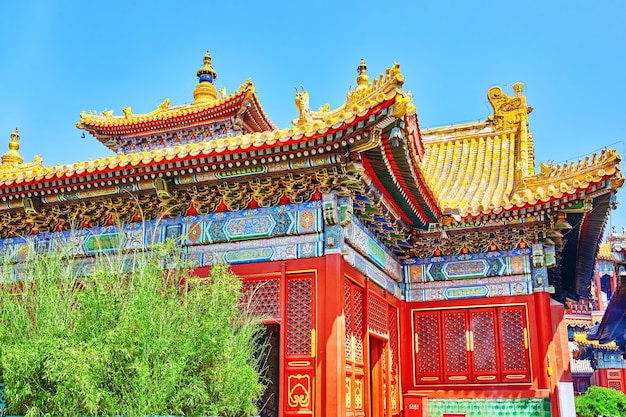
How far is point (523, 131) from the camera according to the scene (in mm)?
15281

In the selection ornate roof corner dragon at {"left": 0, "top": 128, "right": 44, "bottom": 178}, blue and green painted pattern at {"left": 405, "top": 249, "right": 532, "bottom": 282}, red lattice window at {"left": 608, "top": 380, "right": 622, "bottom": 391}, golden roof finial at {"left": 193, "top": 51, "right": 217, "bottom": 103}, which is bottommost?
red lattice window at {"left": 608, "top": 380, "right": 622, "bottom": 391}

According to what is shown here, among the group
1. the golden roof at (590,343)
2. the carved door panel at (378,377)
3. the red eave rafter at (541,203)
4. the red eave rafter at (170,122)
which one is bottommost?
the carved door panel at (378,377)

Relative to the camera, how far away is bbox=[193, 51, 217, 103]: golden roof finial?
1677 cm

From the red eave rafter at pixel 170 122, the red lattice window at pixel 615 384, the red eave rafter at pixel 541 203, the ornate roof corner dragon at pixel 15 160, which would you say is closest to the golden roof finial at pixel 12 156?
the ornate roof corner dragon at pixel 15 160

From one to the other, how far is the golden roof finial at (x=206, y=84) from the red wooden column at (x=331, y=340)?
29.1 feet

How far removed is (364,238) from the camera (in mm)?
10398

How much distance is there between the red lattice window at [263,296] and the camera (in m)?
9.27

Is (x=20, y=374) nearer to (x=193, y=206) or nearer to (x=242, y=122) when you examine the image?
(x=193, y=206)

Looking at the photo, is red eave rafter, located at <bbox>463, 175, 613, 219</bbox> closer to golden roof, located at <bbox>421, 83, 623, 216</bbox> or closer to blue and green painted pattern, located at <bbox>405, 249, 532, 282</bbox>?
golden roof, located at <bbox>421, 83, 623, 216</bbox>

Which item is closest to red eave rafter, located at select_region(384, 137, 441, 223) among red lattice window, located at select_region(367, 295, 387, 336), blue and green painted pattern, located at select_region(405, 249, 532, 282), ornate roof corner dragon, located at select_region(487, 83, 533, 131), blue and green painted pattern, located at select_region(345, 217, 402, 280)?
blue and green painted pattern, located at select_region(345, 217, 402, 280)

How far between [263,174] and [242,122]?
708 centimetres

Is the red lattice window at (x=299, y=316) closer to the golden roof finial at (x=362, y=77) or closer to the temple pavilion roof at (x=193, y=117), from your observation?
the golden roof finial at (x=362, y=77)

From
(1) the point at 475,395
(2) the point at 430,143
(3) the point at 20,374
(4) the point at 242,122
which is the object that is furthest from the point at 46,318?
(2) the point at 430,143

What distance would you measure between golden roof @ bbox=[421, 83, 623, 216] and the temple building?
6 cm
